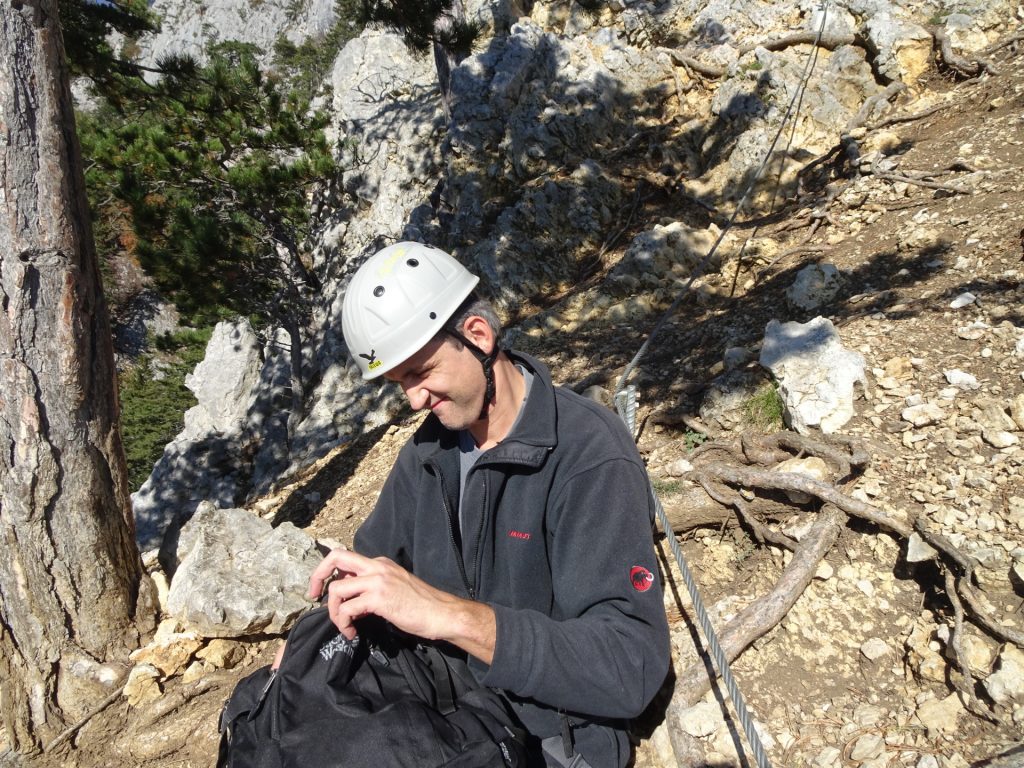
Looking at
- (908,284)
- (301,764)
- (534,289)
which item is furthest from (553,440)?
(534,289)

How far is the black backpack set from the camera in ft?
4.82

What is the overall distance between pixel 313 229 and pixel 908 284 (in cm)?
1075

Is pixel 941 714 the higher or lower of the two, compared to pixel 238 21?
lower

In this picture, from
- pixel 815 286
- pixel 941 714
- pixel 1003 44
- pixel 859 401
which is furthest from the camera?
pixel 1003 44

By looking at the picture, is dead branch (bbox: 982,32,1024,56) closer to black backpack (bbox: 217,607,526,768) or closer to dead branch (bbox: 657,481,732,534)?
dead branch (bbox: 657,481,732,534)

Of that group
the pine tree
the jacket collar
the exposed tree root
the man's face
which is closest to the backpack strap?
the jacket collar

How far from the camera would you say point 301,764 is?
4.73 ft

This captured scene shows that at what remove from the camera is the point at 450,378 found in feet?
5.81

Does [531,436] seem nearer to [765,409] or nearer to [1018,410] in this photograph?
[765,409]

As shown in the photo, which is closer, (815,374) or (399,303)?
(399,303)

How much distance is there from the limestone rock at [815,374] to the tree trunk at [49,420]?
365cm

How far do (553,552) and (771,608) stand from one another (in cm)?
142

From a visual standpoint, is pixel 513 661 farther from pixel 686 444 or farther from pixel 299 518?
pixel 299 518

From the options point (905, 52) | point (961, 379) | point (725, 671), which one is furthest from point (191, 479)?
point (905, 52)
